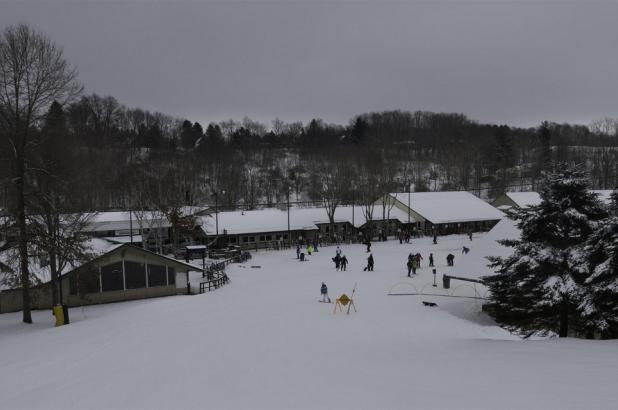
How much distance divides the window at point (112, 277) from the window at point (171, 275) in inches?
102

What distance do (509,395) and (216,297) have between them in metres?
16.7

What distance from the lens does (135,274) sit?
963 inches

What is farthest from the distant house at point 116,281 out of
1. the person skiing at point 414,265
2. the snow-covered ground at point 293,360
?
the person skiing at point 414,265

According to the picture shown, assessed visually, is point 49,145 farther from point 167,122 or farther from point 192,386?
point 167,122

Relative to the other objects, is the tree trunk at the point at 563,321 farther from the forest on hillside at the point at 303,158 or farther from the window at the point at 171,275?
the forest on hillside at the point at 303,158

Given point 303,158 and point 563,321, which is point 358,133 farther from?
A: point 563,321

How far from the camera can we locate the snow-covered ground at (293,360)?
8086 millimetres

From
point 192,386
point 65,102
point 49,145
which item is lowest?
point 192,386

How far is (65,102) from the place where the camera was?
2036cm

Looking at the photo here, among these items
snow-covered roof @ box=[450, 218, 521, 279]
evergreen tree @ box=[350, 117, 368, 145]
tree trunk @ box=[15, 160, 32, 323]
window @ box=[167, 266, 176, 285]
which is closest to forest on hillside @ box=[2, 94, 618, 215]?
evergreen tree @ box=[350, 117, 368, 145]

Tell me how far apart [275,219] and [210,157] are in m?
45.7

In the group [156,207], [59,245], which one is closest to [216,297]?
[59,245]

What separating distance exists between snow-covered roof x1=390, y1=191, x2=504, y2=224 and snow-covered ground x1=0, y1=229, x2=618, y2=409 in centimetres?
3461

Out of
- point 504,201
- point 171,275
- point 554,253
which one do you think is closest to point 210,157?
point 504,201
